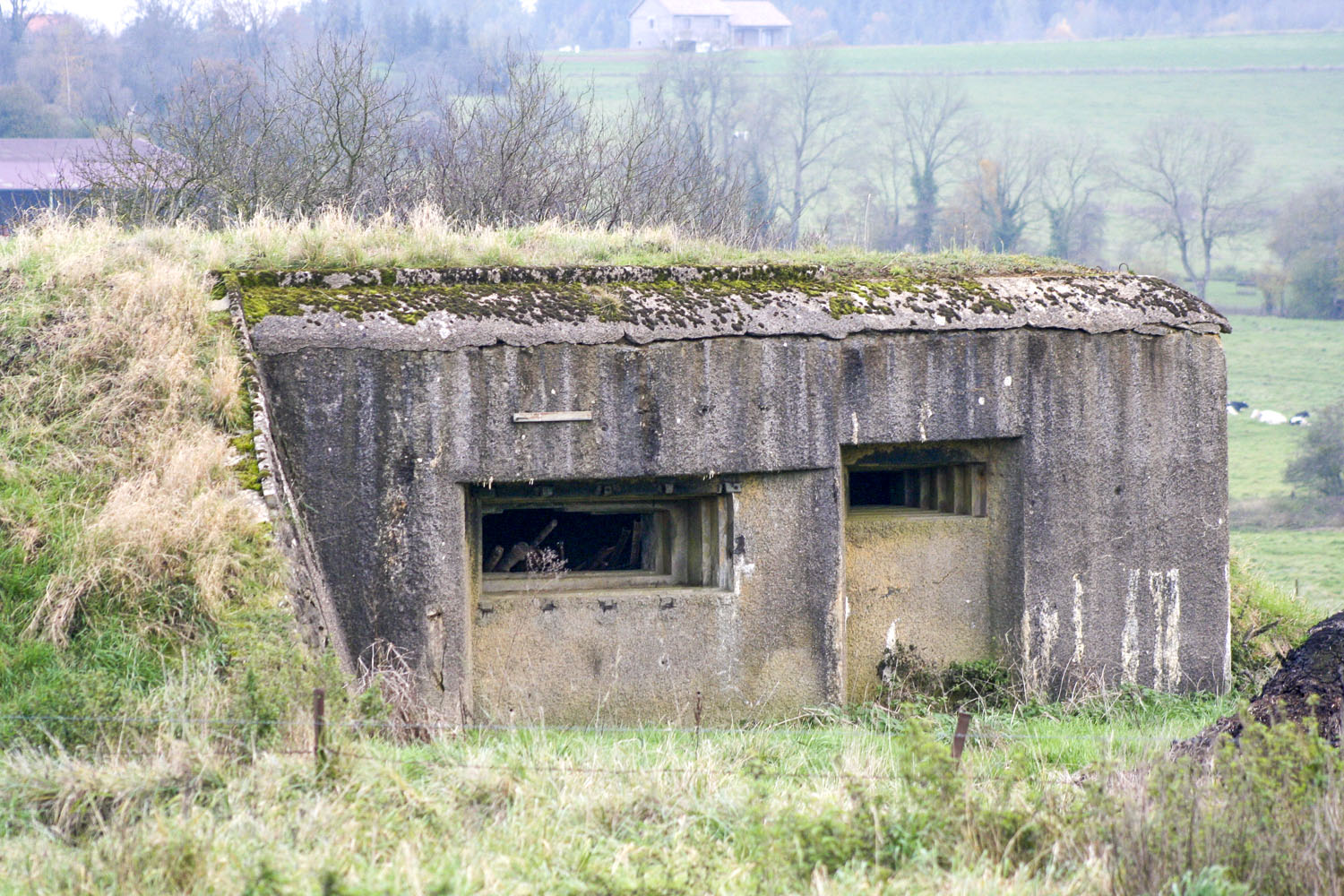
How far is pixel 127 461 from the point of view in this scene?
5113 millimetres

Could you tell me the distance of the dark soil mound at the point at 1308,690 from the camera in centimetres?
486

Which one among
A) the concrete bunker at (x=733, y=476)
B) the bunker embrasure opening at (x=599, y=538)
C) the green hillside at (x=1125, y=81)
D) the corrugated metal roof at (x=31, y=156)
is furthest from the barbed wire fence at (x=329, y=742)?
the green hillside at (x=1125, y=81)

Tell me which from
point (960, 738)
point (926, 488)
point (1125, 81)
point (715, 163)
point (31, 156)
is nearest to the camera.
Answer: point (960, 738)

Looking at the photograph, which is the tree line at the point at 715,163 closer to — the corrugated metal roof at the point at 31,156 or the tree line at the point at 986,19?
the corrugated metal roof at the point at 31,156

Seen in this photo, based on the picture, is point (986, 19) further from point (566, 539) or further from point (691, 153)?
point (566, 539)

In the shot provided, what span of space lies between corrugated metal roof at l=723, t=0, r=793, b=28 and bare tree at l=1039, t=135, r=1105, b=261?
37685mm

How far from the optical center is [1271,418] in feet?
104

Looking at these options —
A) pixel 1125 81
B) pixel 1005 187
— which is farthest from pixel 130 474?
pixel 1125 81

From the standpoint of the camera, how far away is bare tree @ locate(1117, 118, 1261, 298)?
47.9 meters

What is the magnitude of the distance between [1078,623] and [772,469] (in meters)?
1.95

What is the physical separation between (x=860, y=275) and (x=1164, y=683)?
9.09ft

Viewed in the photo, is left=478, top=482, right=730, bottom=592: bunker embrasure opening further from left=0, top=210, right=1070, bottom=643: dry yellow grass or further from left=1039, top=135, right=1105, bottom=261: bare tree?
left=1039, top=135, right=1105, bottom=261: bare tree

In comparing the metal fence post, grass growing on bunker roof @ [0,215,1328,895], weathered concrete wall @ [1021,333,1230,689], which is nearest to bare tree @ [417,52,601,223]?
weathered concrete wall @ [1021,333,1230,689]

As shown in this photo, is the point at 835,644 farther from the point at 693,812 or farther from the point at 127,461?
the point at 127,461
